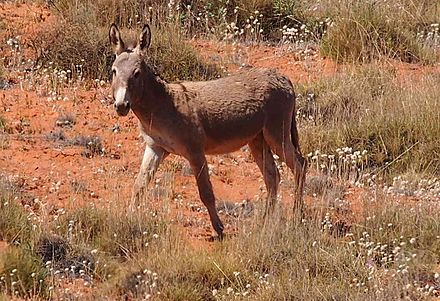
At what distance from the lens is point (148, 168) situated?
32.9 feet

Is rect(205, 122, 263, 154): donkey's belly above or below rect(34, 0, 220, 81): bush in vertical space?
above

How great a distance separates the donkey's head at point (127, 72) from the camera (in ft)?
30.9

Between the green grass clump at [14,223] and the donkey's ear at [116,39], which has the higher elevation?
the donkey's ear at [116,39]

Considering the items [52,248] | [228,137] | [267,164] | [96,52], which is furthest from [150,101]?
[96,52]

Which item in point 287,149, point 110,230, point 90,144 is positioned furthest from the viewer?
point 90,144

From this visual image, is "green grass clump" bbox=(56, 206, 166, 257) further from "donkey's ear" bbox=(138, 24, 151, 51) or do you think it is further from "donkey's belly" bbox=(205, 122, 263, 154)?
"donkey's ear" bbox=(138, 24, 151, 51)

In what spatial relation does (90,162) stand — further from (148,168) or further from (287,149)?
(287,149)

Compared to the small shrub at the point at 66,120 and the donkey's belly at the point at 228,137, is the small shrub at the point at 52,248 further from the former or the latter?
the small shrub at the point at 66,120

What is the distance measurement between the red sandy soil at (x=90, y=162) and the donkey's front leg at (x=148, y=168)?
180mm

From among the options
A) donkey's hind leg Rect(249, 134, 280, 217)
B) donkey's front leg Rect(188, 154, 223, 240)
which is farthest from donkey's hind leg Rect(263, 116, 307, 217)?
donkey's front leg Rect(188, 154, 223, 240)

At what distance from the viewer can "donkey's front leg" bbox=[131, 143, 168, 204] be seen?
9969 millimetres

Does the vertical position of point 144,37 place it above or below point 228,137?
above

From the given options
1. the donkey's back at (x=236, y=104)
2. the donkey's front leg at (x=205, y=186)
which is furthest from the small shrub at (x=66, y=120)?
the donkey's front leg at (x=205, y=186)

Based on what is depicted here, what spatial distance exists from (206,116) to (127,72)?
977 mm
